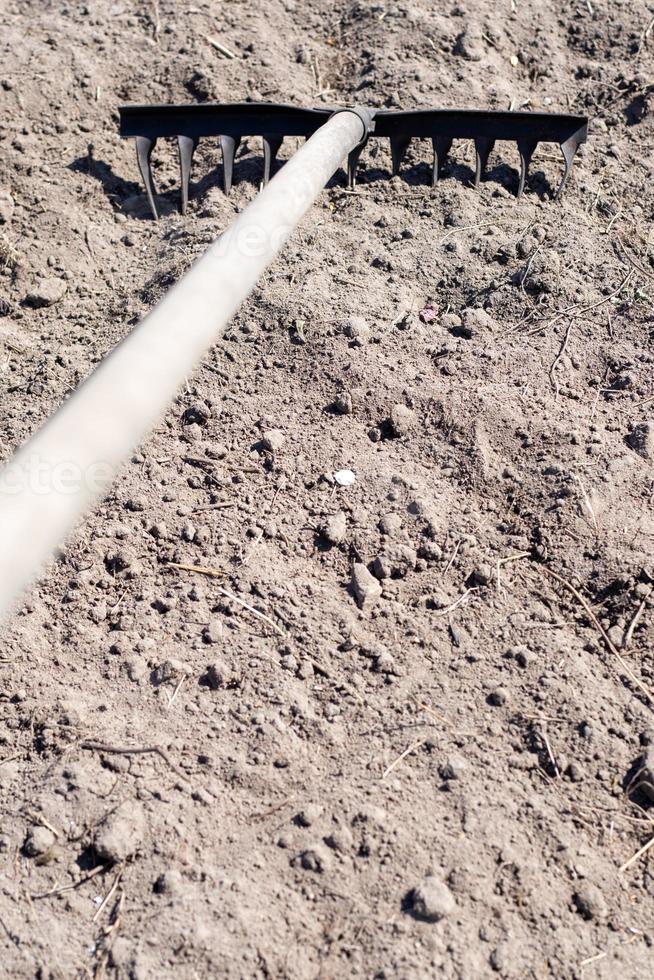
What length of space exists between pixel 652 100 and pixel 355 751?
3.26 metres

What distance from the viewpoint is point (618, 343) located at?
9.59 ft

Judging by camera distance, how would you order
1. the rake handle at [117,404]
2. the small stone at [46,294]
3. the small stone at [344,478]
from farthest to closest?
the small stone at [46,294]
the small stone at [344,478]
the rake handle at [117,404]

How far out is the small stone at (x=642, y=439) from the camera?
8.52ft

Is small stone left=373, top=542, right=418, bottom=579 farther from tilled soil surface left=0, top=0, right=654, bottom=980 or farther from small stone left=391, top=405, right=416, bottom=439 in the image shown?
small stone left=391, top=405, right=416, bottom=439

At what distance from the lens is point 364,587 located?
2271mm

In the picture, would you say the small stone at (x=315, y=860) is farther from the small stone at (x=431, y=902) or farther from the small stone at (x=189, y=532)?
the small stone at (x=189, y=532)

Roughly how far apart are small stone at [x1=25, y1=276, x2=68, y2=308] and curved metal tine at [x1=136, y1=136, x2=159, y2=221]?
1.89ft

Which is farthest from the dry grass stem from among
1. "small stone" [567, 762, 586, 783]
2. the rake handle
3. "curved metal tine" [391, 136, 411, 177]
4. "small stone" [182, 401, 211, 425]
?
"curved metal tine" [391, 136, 411, 177]

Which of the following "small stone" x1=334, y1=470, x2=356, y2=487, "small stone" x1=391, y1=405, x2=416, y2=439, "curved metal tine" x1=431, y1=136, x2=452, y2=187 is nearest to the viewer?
"small stone" x1=334, y1=470, x2=356, y2=487

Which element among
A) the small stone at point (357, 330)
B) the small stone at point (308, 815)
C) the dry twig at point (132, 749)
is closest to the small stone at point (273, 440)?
the small stone at point (357, 330)

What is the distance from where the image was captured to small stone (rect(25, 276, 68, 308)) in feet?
10.4

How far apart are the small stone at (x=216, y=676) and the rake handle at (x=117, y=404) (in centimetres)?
54

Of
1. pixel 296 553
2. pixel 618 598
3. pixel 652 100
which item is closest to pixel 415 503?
pixel 296 553

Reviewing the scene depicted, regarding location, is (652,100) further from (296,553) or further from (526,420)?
(296,553)
